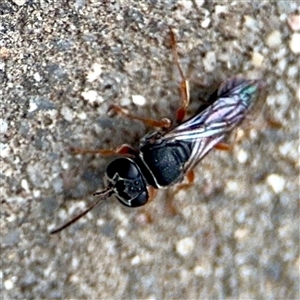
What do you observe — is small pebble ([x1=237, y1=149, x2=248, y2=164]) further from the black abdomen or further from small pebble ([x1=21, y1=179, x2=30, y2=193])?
small pebble ([x1=21, y1=179, x2=30, y2=193])

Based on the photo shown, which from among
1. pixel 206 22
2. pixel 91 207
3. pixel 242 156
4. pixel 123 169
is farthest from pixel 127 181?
pixel 206 22

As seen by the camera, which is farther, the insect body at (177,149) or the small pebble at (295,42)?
the small pebble at (295,42)

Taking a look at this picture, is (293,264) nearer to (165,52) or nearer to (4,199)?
(165,52)

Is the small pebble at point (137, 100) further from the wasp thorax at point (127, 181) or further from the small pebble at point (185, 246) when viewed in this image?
the small pebble at point (185, 246)

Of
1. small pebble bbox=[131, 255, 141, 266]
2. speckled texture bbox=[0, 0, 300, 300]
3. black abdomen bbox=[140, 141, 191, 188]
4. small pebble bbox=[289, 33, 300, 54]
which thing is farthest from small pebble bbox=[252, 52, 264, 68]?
small pebble bbox=[131, 255, 141, 266]

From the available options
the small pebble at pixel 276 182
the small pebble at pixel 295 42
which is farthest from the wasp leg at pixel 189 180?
the small pebble at pixel 295 42

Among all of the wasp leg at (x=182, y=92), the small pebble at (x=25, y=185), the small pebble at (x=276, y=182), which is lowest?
the small pebble at (x=25, y=185)

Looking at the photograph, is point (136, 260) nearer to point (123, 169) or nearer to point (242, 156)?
point (123, 169)

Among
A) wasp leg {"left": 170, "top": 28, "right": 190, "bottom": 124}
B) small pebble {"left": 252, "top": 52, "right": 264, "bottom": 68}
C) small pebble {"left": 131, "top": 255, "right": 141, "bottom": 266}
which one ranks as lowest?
small pebble {"left": 131, "top": 255, "right": 141, "bottom": 266}
